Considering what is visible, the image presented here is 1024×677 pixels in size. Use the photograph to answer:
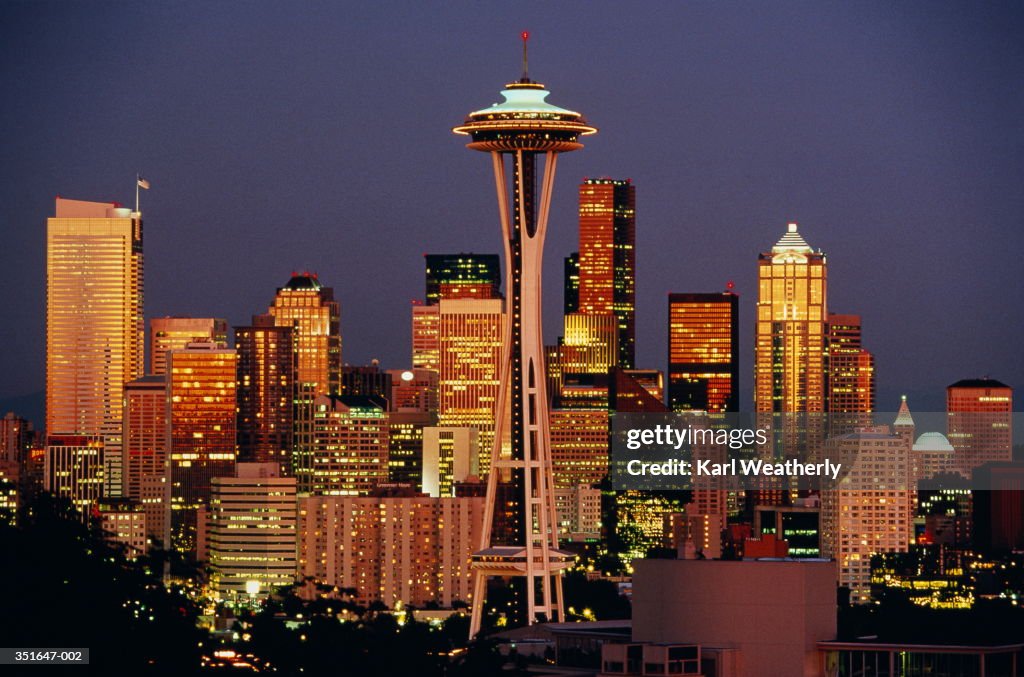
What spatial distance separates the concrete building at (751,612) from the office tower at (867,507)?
120m

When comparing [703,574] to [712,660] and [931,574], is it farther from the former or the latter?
[931,574]

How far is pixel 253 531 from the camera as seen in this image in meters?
182

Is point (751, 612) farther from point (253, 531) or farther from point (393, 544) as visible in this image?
point (253, 531)

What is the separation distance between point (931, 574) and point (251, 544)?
44.9 metres

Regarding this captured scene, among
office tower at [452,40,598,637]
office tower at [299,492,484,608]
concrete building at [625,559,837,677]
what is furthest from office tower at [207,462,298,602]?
concrete building at [625,559,837,677]

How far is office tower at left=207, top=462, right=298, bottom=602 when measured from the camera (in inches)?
6954

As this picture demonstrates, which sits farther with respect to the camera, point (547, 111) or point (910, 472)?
point (910, 472)

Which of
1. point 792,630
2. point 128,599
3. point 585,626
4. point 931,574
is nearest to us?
point 128,599

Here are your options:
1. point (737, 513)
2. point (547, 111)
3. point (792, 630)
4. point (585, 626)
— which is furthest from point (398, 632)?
point (737, 513)

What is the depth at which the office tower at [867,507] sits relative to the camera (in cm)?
18112

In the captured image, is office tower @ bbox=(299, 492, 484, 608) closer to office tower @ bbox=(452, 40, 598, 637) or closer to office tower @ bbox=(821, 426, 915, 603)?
office tower @ bbox=(821, 426, 915, 603)

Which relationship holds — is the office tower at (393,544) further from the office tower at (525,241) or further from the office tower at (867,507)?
the office tower at (525,241)

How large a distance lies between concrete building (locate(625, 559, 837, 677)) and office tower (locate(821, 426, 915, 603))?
12048 cm

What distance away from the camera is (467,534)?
579ft
